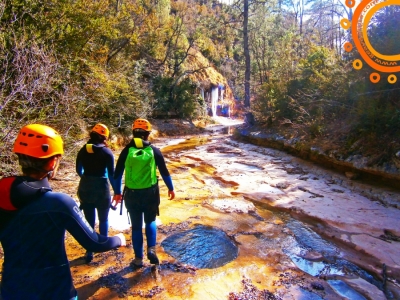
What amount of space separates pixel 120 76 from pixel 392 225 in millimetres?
10443

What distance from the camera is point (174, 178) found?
729cm

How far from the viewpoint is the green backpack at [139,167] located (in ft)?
9.60

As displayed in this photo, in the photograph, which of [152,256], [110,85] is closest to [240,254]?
[152,256]

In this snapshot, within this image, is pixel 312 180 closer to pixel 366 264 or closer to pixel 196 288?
pixel 366 264

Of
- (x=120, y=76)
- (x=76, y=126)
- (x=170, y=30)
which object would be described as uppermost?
(x=170, y=30)

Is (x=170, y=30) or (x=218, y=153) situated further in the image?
(x=170, y=30)

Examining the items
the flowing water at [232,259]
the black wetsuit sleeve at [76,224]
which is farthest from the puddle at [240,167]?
the black wetsuit sleeve at [76,224]

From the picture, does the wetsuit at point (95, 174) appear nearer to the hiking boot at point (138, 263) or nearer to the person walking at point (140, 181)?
the person walking at point (140, 181)

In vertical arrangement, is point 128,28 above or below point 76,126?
above

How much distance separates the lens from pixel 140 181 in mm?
2959

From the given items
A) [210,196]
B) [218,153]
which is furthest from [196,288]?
[218,153]

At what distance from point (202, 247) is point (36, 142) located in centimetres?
288

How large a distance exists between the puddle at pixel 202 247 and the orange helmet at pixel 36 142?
2.45 meters

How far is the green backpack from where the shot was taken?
293cm
